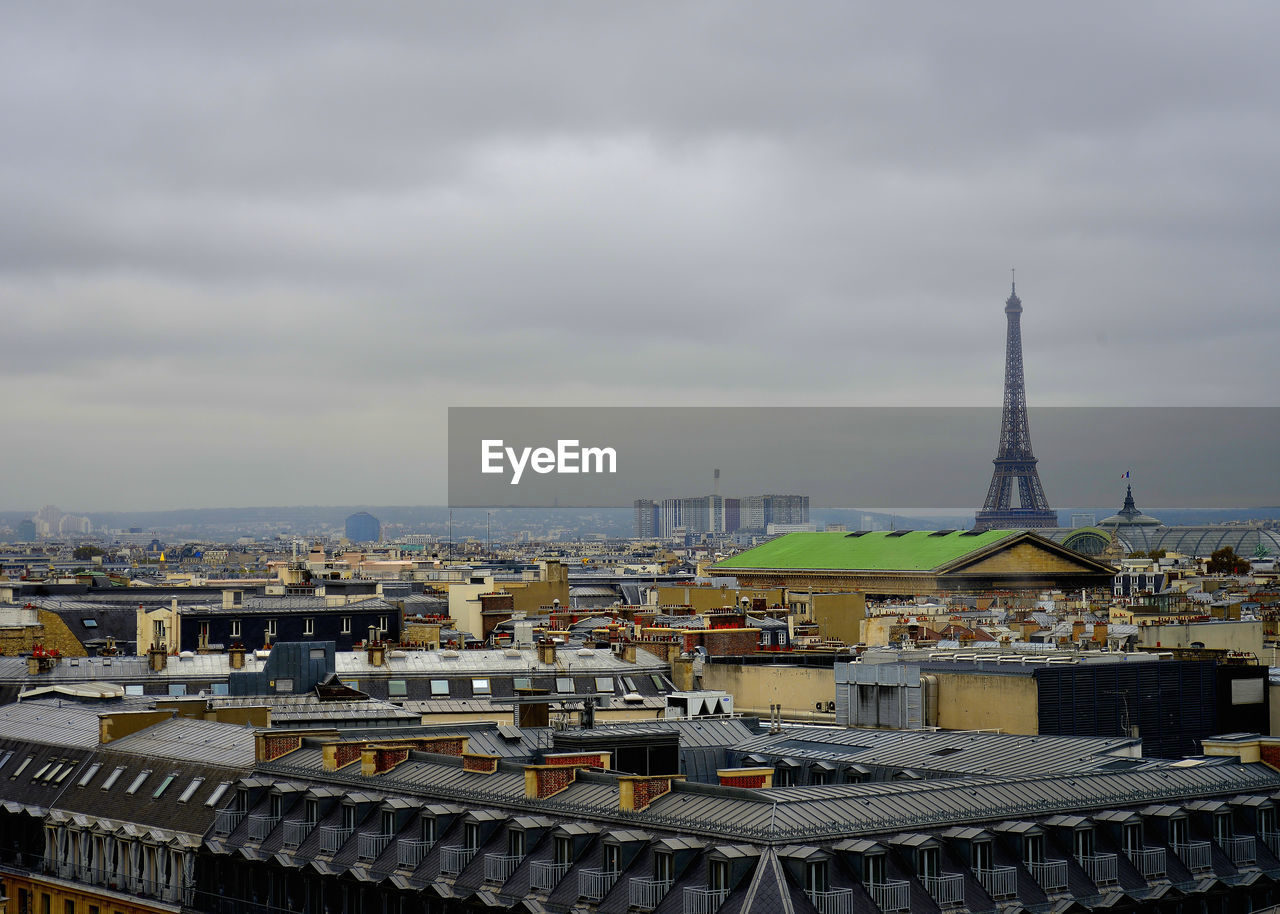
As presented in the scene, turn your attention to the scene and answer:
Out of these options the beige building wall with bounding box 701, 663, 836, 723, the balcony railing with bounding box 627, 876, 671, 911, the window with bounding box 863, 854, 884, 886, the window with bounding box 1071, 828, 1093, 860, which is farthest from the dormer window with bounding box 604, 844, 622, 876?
the beige building wall with bounding box 701, 663, 836, 723

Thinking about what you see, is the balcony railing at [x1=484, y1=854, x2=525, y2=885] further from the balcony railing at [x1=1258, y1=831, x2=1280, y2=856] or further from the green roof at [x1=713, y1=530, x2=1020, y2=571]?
the green roof at [x1=713, y1=530, x2=1020, y2=571]

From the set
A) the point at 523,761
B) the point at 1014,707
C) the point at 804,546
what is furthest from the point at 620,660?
the point at 804,546

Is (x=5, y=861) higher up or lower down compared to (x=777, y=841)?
lower down

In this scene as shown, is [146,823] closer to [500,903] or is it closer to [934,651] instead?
[500,903]

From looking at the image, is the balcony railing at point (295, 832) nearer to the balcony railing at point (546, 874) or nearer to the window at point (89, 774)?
the balcony railing at point (546, 874)

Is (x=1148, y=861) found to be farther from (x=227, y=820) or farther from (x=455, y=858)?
(x=227, y=820)

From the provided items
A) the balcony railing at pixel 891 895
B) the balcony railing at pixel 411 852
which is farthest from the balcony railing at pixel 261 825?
the balcony railing at pixel 891 895

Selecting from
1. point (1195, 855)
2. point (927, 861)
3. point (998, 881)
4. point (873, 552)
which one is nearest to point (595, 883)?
point (927, 861)

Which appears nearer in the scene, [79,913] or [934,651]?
[79,913]
